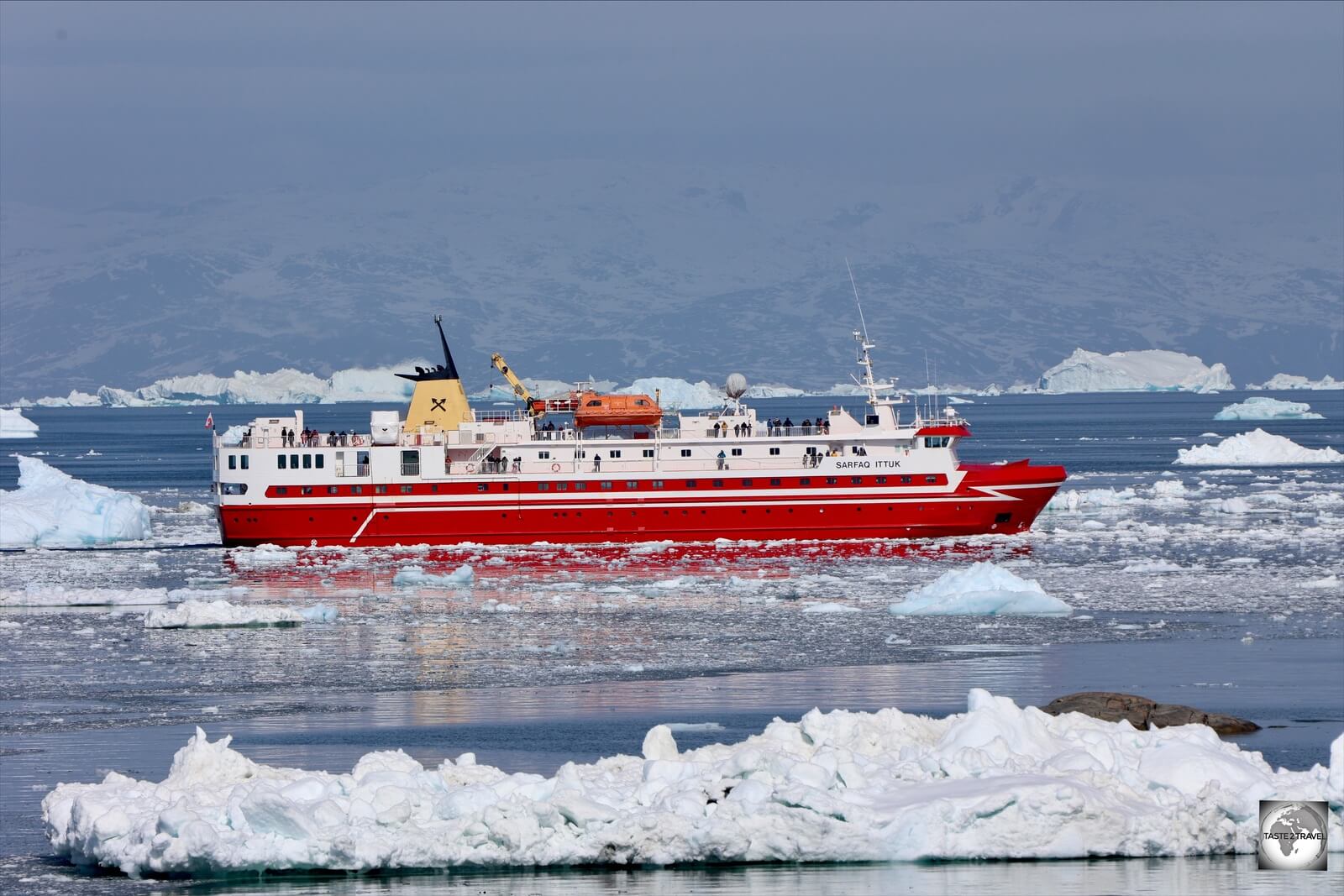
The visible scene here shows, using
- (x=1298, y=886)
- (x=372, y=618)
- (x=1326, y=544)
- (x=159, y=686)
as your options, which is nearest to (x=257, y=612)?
(x=372, y=618)

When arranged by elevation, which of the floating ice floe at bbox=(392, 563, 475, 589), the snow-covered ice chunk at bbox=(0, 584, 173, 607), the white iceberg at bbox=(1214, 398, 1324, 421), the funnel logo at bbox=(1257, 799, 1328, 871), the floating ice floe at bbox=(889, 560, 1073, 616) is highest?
the white iceberg at bbox=(1214, 398, 1324, 421)

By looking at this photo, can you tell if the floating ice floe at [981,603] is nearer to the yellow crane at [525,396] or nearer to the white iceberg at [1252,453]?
the yellow crane at [525,396]

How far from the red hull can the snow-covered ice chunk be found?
12330mm

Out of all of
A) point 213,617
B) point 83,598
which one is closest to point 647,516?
point 83,598

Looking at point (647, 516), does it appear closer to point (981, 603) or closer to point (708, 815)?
point (981, 603)

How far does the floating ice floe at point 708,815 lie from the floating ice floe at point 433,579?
26739 millimetres

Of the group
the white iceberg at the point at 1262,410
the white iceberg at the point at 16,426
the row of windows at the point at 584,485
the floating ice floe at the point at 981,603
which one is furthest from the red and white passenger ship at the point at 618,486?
the white iceberg at the point at 16,426

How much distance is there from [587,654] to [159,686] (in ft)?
25.3

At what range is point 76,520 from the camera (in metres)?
60.6

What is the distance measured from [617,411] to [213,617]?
21.2 metres

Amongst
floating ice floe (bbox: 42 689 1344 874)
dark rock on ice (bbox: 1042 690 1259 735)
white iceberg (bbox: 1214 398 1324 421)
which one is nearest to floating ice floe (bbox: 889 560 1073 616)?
dark rock on ice (bbox: 1042 690 1259 735)

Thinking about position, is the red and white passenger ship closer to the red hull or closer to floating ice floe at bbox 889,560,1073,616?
the red hull

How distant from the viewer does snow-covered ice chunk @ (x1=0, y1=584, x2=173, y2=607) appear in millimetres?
43406

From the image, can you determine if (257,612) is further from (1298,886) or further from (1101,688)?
(1298,886)
